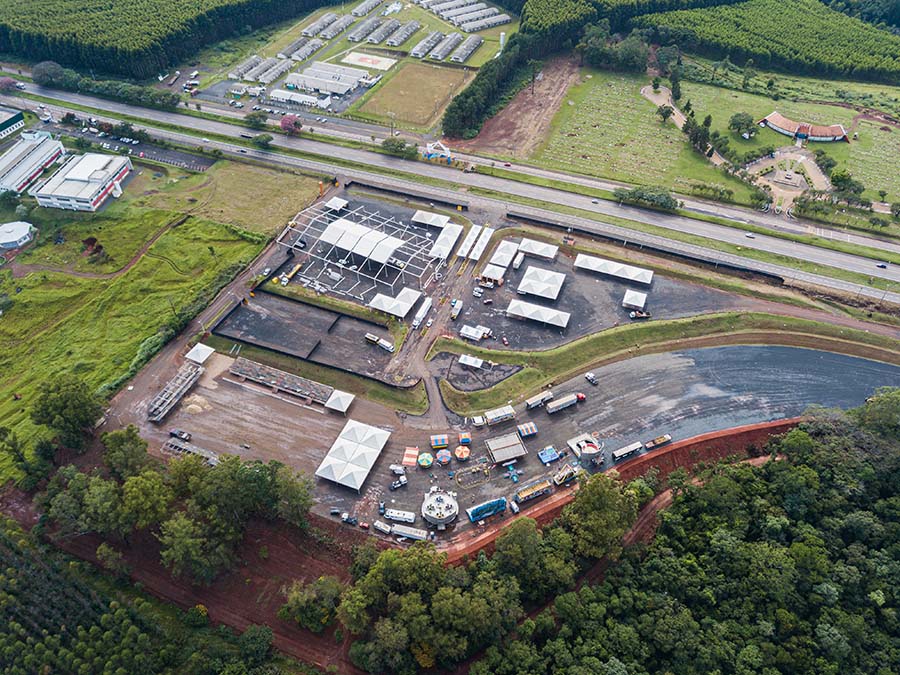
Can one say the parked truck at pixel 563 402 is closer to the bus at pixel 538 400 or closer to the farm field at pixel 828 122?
the bus at pixel 538 400

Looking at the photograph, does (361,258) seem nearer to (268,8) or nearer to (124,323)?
(124,323)

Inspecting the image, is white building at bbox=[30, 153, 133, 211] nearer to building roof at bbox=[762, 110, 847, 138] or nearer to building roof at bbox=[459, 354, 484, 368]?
building roof at bbox=[459, 354, 484, 368]

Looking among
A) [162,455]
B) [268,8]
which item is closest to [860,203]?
[162,455]

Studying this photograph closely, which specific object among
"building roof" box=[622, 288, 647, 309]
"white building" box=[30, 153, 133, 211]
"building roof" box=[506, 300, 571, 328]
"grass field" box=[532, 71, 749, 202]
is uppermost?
"grass field" box=[532, 71, 749, 202]

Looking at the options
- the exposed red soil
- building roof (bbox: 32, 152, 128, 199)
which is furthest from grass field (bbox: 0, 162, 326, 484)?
the exposed red soil

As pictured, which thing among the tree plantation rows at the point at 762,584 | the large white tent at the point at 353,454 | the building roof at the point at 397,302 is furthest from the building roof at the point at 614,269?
the large white tent at the point at 353,454

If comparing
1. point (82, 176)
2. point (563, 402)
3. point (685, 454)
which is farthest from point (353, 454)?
point (82, 176)

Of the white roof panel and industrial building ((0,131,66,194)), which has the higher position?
industrial building ((0,131,66,194))

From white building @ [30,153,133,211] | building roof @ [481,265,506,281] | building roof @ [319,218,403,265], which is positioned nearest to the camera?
building roof @ [481,265,506,281]
